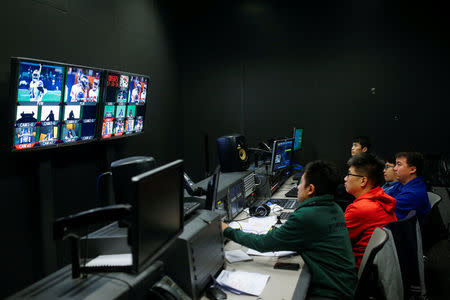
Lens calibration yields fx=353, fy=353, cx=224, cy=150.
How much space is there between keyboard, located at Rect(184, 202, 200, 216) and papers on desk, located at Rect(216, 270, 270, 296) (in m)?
0.36

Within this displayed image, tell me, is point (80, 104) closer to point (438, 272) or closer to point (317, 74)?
point (317, 74)

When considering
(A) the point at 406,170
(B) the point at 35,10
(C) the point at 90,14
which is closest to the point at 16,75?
(B) the point at 35,10

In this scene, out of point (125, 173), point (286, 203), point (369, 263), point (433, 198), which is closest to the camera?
point (125, 173)

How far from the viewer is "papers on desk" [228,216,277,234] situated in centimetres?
244

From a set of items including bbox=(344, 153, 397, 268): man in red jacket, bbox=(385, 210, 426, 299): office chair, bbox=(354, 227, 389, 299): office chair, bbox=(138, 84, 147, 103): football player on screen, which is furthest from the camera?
bbox=(138, 84, 147, 103): football player on screen

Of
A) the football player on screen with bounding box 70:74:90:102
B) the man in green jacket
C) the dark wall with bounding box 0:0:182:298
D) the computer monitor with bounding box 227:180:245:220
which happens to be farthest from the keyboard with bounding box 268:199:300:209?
the football player on screen with bounding box 70:74:90:102

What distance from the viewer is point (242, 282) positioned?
174 cm

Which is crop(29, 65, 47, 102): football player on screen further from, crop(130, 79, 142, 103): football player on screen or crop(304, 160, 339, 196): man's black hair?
crop(304, 160, 339, 196): man's black hair

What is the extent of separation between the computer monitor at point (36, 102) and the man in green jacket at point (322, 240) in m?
1.77

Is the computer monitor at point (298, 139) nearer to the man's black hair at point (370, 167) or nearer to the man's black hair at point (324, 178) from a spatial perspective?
the man's black hair at point (370, 167)

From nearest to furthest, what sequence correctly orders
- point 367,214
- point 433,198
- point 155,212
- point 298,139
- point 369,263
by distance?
point 155,212, point 369,263, point 367,214, point 433,198, point 298,139

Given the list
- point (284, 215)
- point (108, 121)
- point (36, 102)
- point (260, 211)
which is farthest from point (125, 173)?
point (108, 121)

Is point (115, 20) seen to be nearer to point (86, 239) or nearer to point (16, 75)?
point (16, 75)

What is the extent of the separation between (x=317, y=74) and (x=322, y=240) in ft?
11.9
